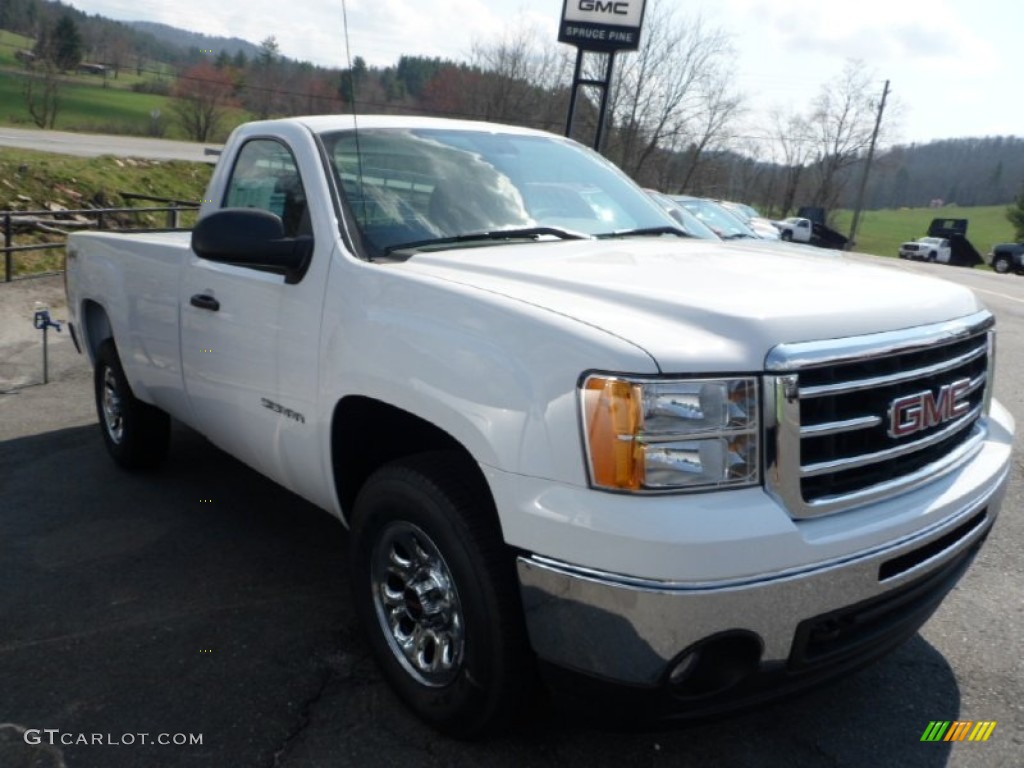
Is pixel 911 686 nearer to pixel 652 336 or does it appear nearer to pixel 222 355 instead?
pixel 652 336

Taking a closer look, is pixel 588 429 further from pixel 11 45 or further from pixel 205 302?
pixel 11 45

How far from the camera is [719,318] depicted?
2.25 metres

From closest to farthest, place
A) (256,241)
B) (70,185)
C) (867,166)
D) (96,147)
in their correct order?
(256,241)
(70,185)
(96,147)
(867,166)

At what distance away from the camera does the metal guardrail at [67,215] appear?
9.83 m

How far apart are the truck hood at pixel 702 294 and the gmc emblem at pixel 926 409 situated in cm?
21

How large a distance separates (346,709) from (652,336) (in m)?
1.65

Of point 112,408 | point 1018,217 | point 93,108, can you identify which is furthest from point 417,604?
point 1018,217

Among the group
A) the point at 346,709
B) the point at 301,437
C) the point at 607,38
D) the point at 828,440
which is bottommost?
the point at 346,709

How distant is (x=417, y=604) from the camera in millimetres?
2762

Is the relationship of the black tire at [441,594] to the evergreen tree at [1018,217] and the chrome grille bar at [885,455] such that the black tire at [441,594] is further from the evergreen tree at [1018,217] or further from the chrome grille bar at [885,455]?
the evergreen tree at [1018,217]

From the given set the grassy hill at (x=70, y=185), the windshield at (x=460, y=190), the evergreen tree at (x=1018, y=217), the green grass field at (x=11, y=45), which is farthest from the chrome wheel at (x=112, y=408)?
the evergreen tree at (x=1018, y=217)

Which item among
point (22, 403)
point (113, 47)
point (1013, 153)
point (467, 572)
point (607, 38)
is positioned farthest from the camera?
point (1013, 153)

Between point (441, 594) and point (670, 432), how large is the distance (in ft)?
3.07

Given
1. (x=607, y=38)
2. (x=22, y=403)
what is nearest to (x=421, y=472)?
(x=22, y=403)
